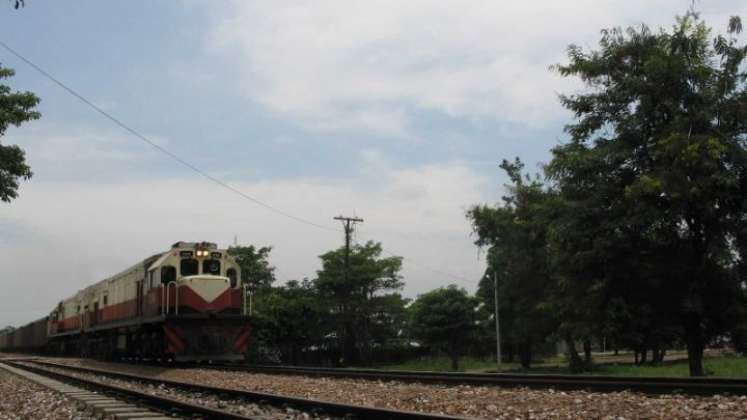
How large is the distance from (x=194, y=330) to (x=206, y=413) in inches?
513

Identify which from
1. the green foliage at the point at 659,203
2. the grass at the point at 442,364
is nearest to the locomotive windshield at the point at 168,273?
the green foliage at the point at 659,203

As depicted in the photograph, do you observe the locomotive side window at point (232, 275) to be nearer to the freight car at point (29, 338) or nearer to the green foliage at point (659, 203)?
the green foliage at point (659, 203)

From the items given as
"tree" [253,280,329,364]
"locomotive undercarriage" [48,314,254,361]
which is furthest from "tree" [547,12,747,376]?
"tree" [253,280,329,364]

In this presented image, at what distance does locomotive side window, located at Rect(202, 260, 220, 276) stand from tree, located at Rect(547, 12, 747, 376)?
38.0 feet

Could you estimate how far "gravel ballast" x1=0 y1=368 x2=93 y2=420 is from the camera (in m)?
11.6

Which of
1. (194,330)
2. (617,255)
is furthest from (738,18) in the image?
(194,330)

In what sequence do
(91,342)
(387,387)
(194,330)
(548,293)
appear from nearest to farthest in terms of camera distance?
(387,387), (194,330), (548,293), (91,342)

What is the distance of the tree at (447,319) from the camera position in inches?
1485

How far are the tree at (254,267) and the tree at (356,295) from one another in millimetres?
11136

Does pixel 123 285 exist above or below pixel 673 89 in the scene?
below

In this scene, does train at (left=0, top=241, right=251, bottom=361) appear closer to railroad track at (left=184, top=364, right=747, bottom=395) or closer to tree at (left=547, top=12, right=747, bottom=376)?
railroad track at (left=184, top=364, right=747, bottom=395)

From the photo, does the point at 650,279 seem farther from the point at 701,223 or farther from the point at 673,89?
the point at 673,89

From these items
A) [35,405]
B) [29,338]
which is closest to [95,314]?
[35,405]

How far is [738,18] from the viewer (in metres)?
7.92
